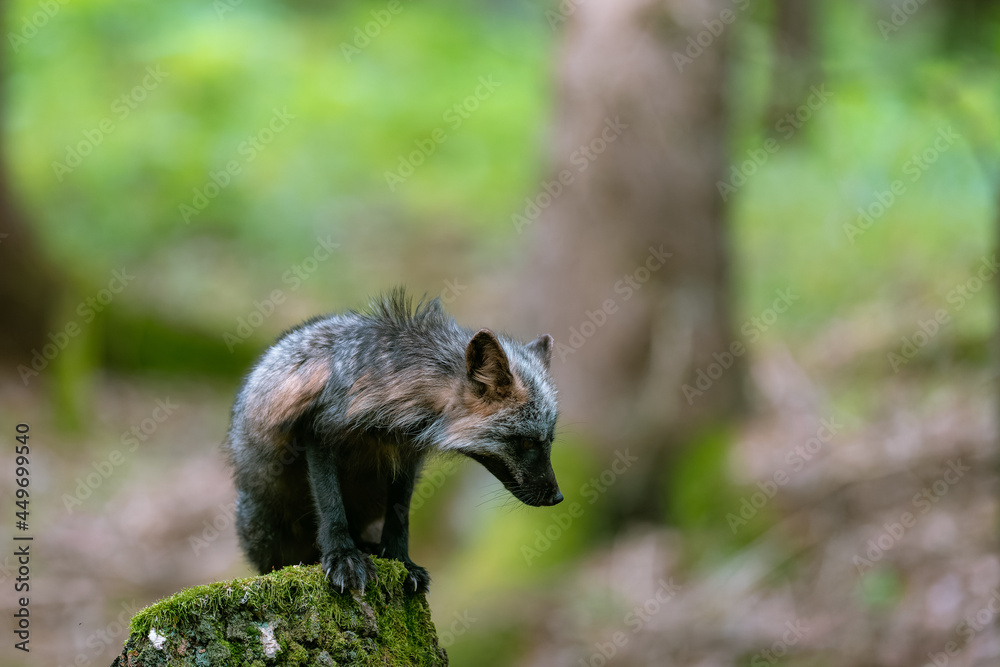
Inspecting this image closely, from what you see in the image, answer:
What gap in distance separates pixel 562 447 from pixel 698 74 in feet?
15.1

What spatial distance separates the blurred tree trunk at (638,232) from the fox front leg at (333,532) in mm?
5794

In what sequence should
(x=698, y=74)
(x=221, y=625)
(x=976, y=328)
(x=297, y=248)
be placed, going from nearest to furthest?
(x=221, y=625) < (x=698, y=74) < (x=976, y=328) < (x=297, y=248)

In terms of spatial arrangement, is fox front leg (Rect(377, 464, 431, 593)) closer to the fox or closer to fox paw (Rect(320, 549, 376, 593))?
the fox

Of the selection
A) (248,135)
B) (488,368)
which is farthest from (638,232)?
(248,135)

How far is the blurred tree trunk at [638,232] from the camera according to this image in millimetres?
10820

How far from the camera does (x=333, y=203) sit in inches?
797

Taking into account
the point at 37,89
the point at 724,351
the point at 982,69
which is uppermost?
the point at 37,89

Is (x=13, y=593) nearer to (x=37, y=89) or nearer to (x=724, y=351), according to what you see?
(x=724, y=351)

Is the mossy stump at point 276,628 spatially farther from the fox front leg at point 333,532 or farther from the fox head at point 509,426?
the fox head at point 509,426

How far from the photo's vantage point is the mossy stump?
12.8 ft

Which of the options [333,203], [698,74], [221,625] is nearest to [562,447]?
[698,74]

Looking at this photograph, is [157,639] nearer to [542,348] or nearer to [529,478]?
[529,478]

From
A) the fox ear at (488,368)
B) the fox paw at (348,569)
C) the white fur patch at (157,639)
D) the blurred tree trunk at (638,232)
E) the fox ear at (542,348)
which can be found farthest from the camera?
the blurred tree trunk at (638,232)

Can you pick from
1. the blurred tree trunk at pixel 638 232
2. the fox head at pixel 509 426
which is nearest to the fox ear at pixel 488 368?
the fox head at pixel 509 426
